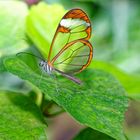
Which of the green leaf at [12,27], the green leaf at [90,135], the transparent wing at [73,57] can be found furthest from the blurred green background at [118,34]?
the green leaf at [90,135]

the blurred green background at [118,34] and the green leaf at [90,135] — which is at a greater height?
the green leaf at [90,135]

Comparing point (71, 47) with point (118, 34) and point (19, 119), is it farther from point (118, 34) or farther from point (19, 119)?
point (118, 34)

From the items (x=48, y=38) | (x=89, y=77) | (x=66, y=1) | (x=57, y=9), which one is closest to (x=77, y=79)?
(x=89, y=77)

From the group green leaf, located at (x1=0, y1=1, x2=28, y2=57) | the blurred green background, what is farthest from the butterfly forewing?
the blurred green background

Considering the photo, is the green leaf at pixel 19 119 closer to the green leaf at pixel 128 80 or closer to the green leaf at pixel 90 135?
the green leaf at pixel 90 135

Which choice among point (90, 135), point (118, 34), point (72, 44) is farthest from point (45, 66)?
point (118, 34)

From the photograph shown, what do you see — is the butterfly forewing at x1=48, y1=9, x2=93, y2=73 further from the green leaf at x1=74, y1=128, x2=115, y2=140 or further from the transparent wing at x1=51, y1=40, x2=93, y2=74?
the green leaf at x1=74, y1=128, x2=115, y2=140
